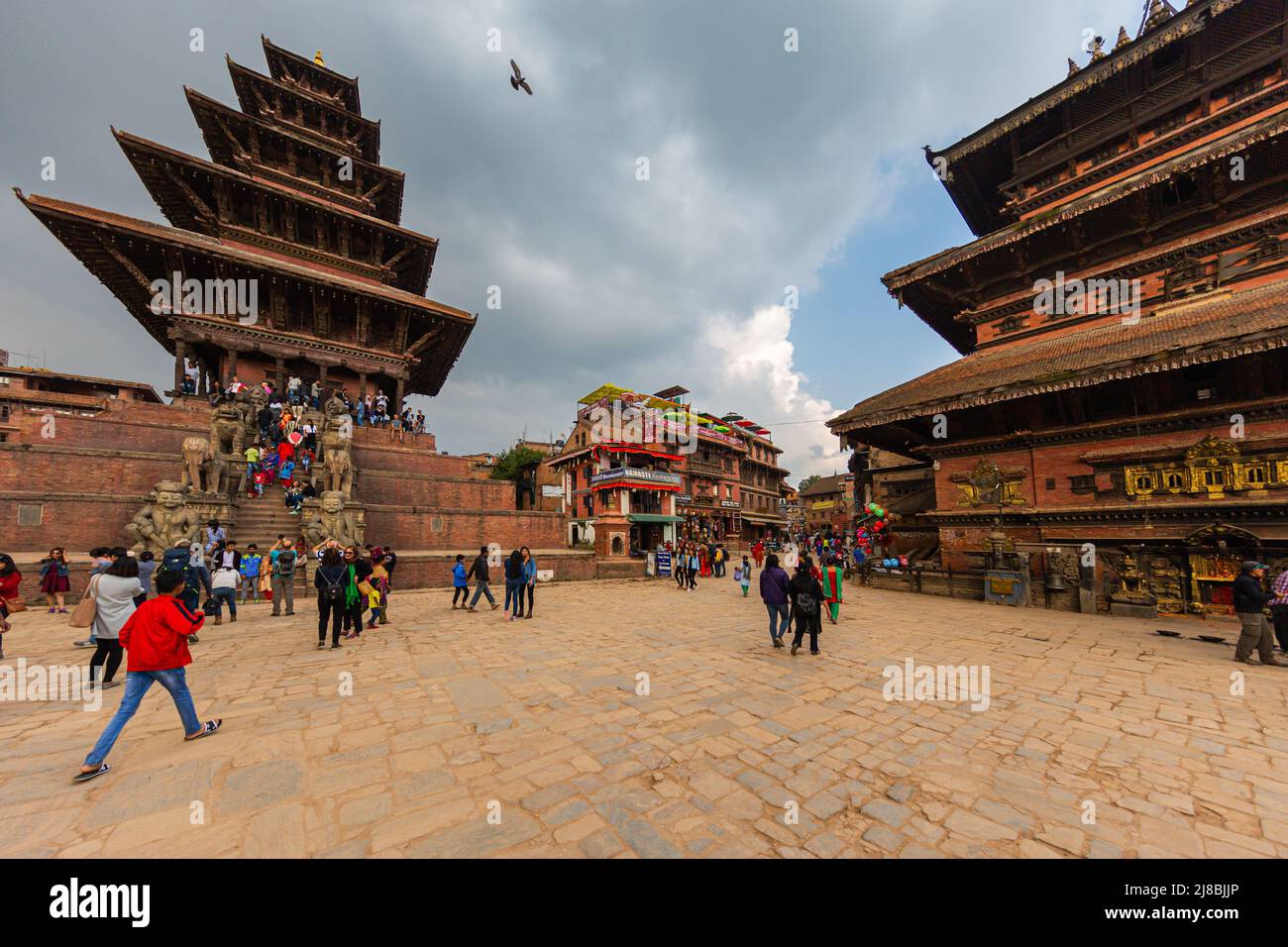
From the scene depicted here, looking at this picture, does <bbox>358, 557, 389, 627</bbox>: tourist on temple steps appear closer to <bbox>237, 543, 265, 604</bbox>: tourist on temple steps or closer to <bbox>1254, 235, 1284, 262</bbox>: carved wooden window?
<bbox>237, 543, 265, 604</bbox>: tourist on temple steps

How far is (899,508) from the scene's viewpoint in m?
17.7

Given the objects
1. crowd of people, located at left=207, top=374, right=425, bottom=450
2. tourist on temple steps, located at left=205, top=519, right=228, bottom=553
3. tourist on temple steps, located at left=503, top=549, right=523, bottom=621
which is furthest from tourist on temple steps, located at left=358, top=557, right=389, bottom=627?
crowd of people, located at left=207, top=374, right=425, bottom=450

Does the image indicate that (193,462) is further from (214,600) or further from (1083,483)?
(1083,483)

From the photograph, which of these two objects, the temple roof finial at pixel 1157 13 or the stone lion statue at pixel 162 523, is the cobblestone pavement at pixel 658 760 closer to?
the stone lion statue at pixel 162 523

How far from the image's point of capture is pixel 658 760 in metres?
3.66

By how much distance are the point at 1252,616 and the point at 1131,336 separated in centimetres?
760

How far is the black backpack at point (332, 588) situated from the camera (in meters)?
6.88

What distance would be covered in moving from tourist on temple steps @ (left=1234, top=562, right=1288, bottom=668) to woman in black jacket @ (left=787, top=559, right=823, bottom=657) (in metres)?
5.41

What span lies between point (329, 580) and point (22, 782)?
12.1 ft

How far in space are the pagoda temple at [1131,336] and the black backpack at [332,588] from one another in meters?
13.6

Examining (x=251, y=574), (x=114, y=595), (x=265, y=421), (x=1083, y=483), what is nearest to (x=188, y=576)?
(x=114, y=595)

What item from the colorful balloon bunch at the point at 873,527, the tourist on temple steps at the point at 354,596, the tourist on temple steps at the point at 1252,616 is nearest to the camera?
the tourist on temple steps at the point at 1252,616

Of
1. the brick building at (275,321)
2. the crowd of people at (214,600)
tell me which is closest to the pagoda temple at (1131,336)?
the crowd of people at (214,600)

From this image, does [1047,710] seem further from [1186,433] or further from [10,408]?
[10,408]
